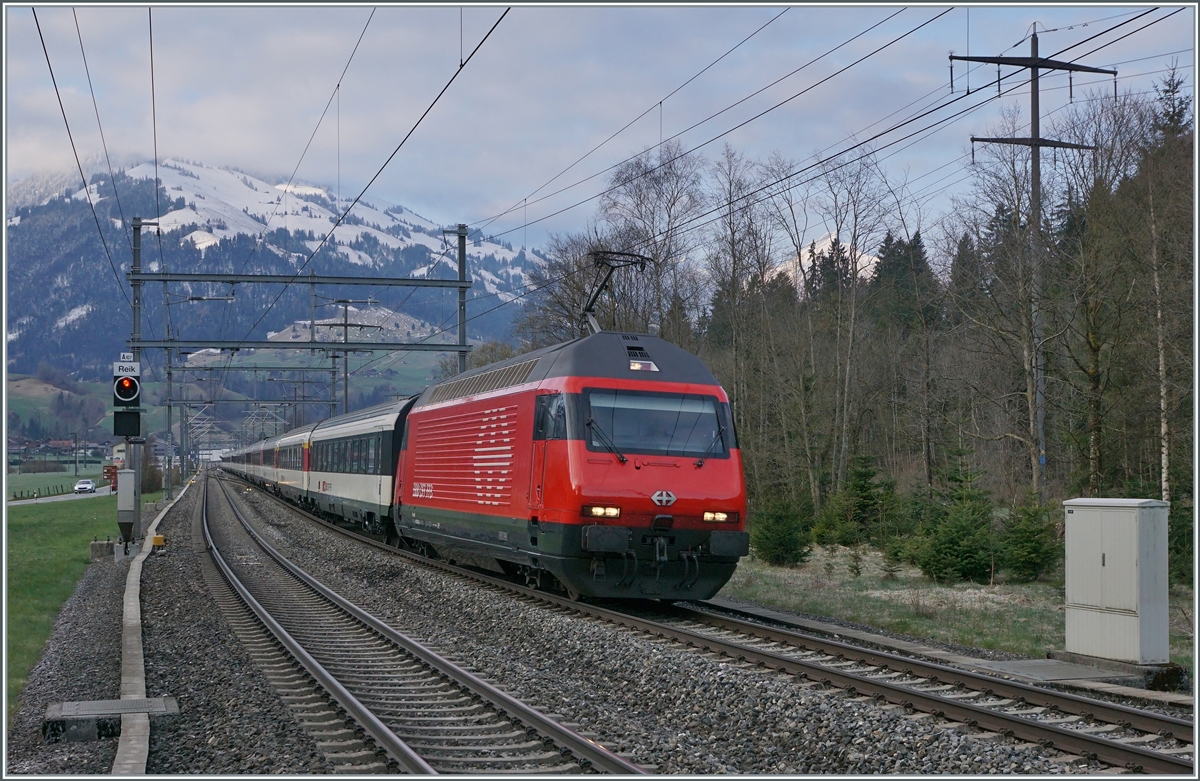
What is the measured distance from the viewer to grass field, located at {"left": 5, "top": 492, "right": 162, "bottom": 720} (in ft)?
41.8

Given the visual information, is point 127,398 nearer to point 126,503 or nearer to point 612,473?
point 126,503

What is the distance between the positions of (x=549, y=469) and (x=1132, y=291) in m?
15.5

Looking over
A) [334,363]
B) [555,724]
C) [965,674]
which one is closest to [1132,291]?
[965,674]

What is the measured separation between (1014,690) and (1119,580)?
7.66 feet

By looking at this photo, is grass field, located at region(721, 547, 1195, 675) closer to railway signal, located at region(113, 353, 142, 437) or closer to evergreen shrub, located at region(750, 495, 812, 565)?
evergreen shrub, located at region(750, 495, 812, 565)

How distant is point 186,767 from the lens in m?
7.36

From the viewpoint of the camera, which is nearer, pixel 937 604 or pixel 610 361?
pixel 610 361

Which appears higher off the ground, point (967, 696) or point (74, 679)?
point (967, 696)

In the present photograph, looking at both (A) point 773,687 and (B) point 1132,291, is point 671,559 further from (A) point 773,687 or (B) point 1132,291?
(B) point 1132,291

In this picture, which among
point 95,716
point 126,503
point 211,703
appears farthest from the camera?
point 126,503

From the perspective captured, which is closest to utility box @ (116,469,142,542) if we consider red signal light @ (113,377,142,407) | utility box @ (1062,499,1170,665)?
red signal light @ (113,377,142,407)

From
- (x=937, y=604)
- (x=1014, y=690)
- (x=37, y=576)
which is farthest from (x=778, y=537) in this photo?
(x=37, y=576)

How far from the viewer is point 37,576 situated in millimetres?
20906

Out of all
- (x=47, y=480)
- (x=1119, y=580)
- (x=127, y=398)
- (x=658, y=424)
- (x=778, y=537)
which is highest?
(x=127, y=398)
